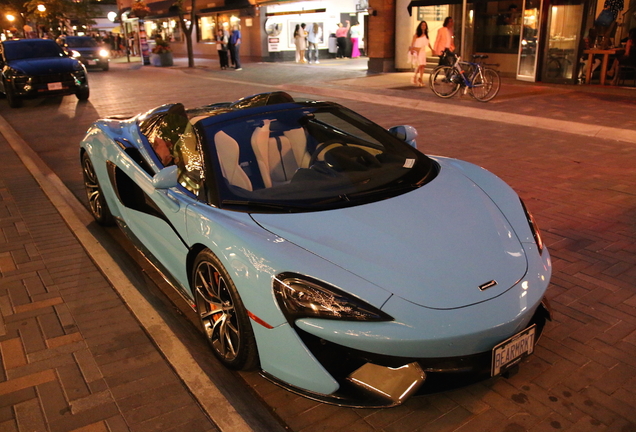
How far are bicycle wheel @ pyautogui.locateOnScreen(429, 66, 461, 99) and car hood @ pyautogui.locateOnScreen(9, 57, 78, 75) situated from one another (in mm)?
9387

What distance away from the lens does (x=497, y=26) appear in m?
17.4

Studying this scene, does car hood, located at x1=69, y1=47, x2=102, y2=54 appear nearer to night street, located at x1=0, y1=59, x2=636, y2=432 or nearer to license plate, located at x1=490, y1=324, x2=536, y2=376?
night street, located at x1=0, y1=59, x2=636, y2=432

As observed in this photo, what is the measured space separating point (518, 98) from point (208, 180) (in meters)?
11.2

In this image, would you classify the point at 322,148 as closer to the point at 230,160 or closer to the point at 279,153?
the point at 279,153

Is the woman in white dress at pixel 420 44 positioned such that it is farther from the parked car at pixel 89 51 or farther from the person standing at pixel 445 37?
the parked car at pixel 89 51

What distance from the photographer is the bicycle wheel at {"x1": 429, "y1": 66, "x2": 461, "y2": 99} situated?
13.2 metres

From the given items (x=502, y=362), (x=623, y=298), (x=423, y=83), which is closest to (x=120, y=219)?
(x=502, y=362)

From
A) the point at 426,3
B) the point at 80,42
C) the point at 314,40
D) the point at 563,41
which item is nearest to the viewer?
the point at 563,41

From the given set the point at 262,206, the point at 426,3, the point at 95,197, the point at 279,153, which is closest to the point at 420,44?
the point at 426,3

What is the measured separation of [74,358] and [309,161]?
1955mm

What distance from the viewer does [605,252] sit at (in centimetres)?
456

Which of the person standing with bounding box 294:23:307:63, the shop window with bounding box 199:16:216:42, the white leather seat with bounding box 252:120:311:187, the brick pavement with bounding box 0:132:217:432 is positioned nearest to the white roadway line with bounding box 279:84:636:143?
the white leather seat with bounding box 252:120:311:187

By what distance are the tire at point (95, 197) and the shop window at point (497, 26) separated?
1461cm

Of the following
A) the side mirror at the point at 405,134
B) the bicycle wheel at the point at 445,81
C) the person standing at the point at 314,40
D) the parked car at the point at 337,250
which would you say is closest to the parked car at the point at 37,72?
the bicycle wheel at the point at 445,81
